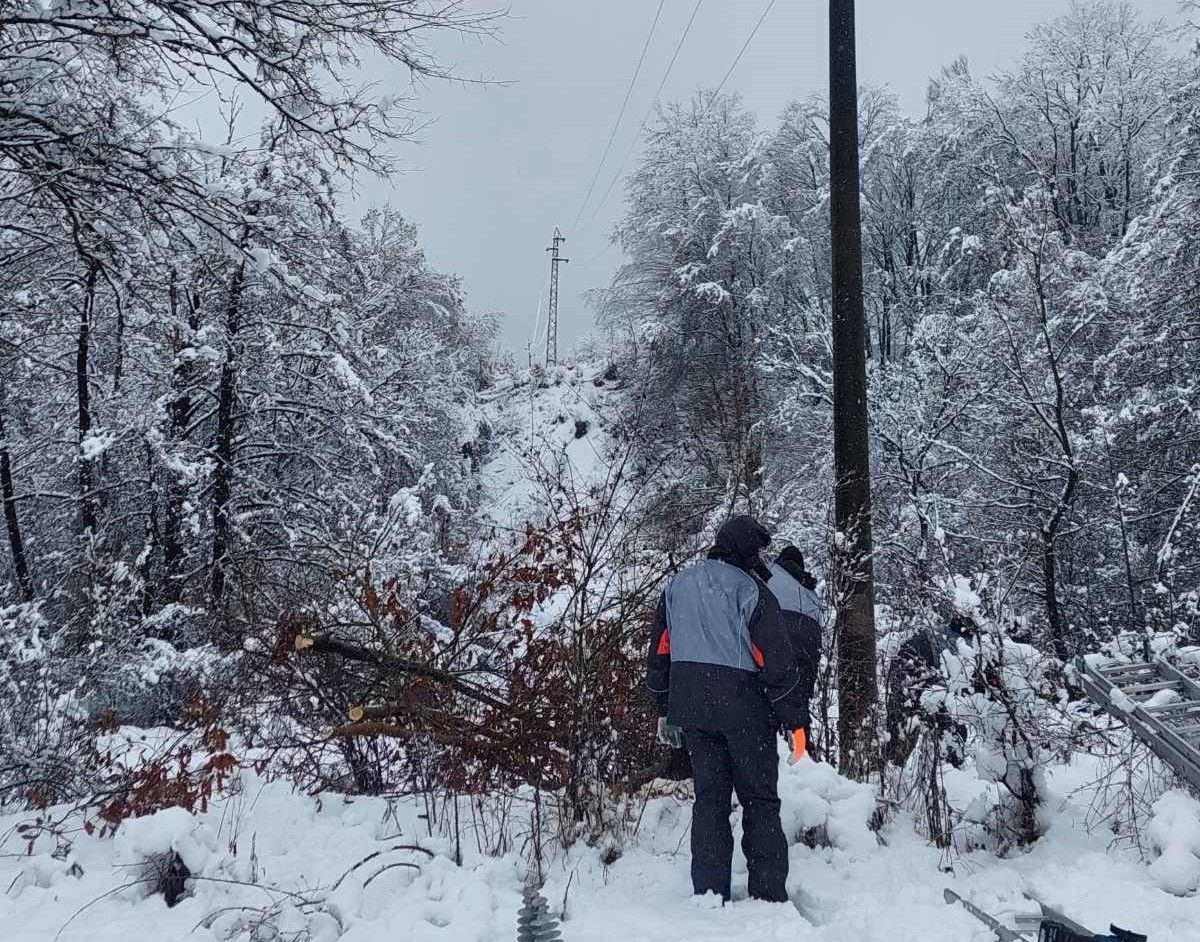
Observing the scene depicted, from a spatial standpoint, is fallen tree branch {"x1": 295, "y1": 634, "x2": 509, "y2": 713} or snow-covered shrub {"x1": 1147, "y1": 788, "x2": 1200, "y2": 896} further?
fallen tree branch {"x1": 295, "y1": 634, "x2": 509, "y2": 713}

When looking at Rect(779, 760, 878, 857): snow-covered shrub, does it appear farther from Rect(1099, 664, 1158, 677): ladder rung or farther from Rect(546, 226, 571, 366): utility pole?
Rect(546, 226, 571, 366): utility pole

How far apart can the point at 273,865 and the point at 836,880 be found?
2504 millimetres

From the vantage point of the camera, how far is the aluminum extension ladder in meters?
3.50

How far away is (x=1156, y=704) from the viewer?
3.84m

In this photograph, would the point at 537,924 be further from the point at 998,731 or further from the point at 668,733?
the point at 998,731

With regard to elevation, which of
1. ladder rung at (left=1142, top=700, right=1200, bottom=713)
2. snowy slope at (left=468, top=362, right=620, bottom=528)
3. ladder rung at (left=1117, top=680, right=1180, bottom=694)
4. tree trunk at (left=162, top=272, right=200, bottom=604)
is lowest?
ladder rung at (left=1142, top=700, right=1200, bottom=713)

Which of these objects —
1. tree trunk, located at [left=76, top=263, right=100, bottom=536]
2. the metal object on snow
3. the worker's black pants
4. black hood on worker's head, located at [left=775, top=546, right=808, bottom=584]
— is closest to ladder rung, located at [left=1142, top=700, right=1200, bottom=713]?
black hood on worker's head, located at [left=775, top=546, right=808, bottom=584]

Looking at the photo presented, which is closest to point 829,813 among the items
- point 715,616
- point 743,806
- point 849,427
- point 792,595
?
point 743,806

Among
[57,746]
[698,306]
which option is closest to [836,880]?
[57,746]

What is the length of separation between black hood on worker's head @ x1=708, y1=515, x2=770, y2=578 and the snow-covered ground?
43.3 inches

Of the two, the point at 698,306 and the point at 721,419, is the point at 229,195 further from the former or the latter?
the point at 698,306

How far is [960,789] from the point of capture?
13.9 feet

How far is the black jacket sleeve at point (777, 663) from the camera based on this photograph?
3570 mm

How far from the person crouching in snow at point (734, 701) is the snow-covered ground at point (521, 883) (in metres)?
0.22
